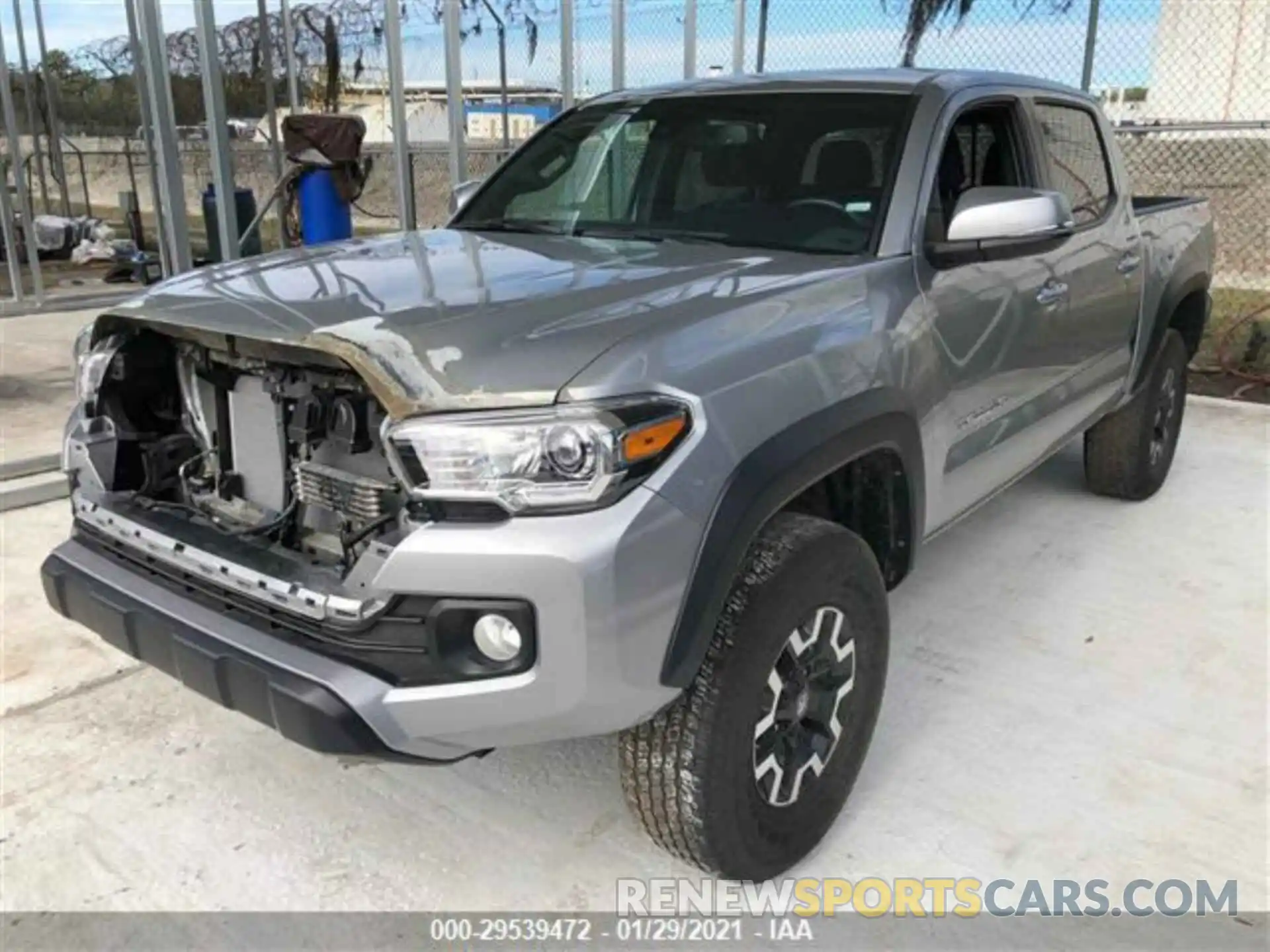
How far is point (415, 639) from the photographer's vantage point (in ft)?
6.65

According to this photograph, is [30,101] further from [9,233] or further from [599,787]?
[599,787]

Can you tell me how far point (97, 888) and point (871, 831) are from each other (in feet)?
5.95

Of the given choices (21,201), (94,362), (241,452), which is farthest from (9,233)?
(241,452)

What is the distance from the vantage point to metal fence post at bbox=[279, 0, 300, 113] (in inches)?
441

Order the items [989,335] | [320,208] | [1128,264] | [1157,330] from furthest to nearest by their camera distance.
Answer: [320,208] < [1157,330] < [1128,264] < [989,335]

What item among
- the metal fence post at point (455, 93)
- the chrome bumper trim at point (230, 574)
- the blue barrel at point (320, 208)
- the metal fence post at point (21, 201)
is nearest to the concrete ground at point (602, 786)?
the chrome bumper trim at point (230, 574)

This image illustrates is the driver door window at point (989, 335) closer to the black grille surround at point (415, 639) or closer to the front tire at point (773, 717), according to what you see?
the front tire at point (773, 717)

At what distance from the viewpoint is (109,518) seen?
257cm

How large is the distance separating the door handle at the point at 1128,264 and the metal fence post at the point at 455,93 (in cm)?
390

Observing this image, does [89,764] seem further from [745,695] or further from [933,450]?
[933,450]

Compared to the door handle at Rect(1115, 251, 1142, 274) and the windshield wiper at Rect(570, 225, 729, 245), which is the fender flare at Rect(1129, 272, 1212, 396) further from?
the windshield wiper at Rect(570, 225, 729, 245)

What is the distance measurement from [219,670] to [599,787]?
1.10 meters

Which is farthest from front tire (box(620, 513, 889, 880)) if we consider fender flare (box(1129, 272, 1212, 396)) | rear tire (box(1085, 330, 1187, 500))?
rear tire (box(1085, 330, 1187, 500))

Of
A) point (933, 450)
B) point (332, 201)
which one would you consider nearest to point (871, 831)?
point (933, 450)
